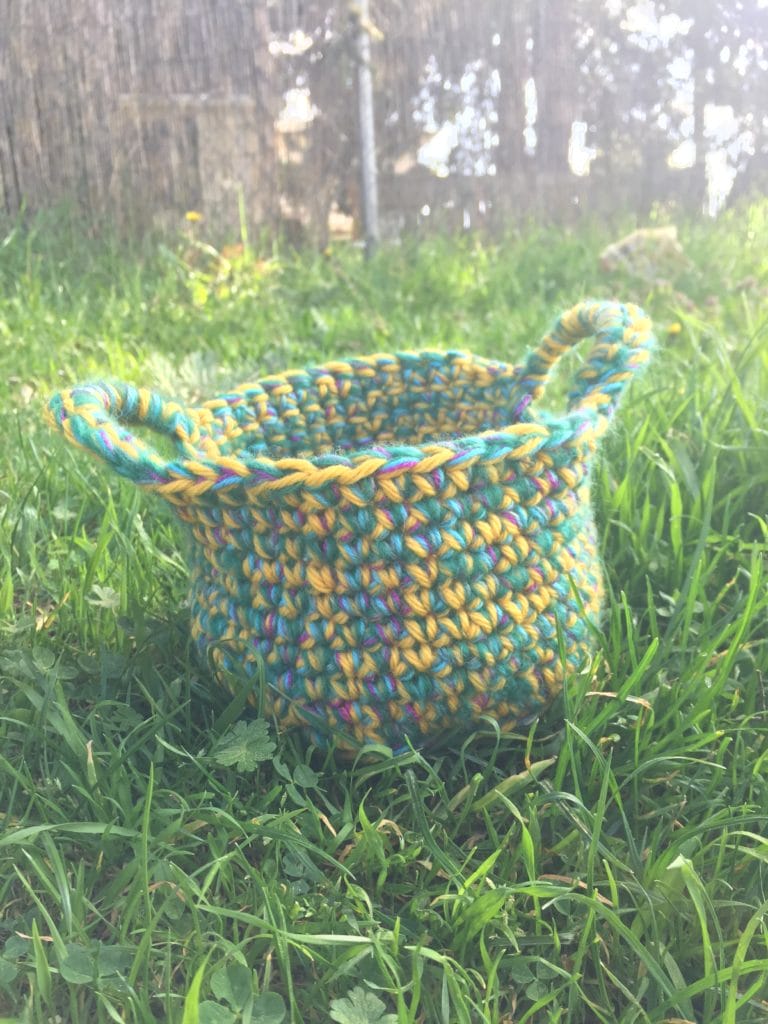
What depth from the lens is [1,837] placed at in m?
0.65

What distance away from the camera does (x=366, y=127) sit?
8.46ft

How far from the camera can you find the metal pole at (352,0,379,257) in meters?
2.51

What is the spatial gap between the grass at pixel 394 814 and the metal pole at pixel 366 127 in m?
1.70

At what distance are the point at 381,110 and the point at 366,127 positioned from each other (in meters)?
0.23

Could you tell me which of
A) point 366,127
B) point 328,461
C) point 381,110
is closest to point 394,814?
point 328,461

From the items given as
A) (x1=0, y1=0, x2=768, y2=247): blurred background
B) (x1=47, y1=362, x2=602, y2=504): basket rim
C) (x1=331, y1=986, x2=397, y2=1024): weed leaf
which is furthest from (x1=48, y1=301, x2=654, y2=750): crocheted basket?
(x1=0, y1=0, x2=768, y2=247): blurred background

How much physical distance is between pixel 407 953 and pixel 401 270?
Answer: 2.04 meters

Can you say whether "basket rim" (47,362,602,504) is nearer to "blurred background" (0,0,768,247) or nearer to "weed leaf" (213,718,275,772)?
"weed leaf" (213,718,275,772)

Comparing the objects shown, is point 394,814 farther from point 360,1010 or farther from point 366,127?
point 366,127

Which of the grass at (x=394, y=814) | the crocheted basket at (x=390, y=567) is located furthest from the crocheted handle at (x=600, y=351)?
the grass at (x=394, y=814)

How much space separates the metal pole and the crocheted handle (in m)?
1.71

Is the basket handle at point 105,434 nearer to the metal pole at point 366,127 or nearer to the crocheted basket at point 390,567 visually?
the crocheted basket at point 390,567

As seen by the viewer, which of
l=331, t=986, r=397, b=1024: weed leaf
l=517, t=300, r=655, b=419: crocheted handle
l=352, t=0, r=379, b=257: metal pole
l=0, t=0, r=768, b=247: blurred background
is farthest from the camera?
l=352, t=0, r=379, b=257: metal pole

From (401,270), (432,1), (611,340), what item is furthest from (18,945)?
(432,1)
